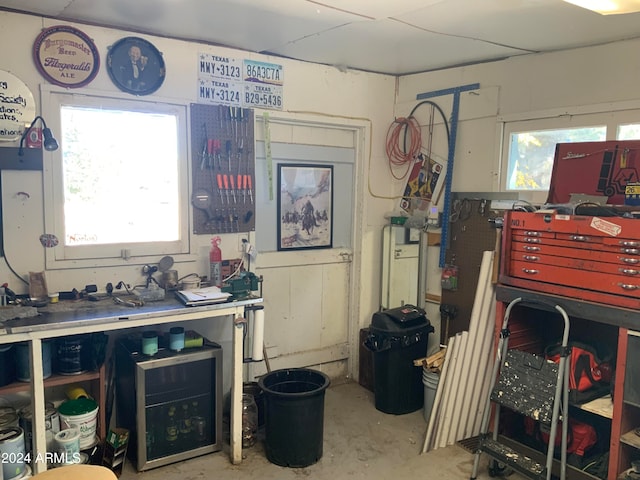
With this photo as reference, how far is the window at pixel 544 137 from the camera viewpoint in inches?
114

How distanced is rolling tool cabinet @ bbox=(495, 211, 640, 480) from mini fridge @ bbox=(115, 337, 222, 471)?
1.63 metres

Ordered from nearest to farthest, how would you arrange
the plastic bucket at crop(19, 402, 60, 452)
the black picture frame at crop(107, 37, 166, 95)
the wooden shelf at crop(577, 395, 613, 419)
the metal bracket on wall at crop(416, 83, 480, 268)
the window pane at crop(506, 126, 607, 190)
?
the wooden shelf at crop(577, 395, 613, 419) < the plastic bucket at crop(19, 402, 60, 452) < the black picture frame at crop(107, 37, 166, 95) < the window pane at crop(506, 126, 607, 190) < the metal bracket on wall at crop(416, 83, 480, 268)

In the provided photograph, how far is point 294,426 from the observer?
9.41ft

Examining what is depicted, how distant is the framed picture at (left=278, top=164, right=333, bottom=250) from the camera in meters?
3.75

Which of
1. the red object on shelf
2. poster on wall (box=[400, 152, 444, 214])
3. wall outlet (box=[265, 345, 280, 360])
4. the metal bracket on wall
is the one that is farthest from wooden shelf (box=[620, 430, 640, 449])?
wall outlet (box=[265, 345, 280, 360])

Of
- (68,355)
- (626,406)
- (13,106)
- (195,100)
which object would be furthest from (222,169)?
(626,406)

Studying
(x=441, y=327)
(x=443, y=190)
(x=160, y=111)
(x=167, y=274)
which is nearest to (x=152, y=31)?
(x=160, y=111)

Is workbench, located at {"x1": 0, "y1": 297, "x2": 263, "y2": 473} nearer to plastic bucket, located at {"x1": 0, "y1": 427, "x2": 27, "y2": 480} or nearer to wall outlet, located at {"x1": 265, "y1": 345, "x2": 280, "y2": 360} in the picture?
plastic bucket, located at {"x1": 0, "y1": 427, "x2": 27, "y2": 480}

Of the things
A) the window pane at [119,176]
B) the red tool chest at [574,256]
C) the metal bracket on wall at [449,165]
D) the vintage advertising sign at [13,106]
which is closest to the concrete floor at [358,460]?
the red tool chest at [574,256]

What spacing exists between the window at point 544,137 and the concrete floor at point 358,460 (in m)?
1.70

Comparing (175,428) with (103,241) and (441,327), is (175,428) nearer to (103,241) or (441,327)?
(103,241)

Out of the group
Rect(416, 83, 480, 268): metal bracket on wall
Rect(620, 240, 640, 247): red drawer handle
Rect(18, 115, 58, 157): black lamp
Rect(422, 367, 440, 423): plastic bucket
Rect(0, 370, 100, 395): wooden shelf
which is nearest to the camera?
Rect(620, 240, 640, 247): red drawer handle

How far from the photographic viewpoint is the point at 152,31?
3039mm

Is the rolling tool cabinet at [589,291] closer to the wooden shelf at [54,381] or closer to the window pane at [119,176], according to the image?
the window pane at [119,176]
